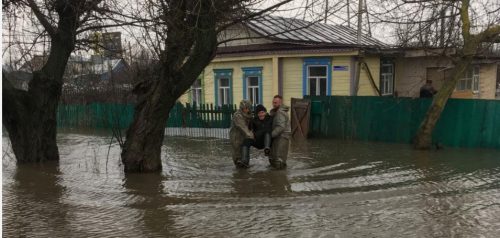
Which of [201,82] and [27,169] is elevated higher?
[201,82]

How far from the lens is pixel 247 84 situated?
796 inches

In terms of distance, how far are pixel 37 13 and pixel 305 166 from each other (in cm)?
590

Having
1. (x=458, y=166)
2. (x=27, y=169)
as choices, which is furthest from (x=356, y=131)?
(x=27, y=169)

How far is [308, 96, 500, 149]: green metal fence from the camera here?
11.6 metres

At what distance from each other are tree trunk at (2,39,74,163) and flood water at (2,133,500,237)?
432mm

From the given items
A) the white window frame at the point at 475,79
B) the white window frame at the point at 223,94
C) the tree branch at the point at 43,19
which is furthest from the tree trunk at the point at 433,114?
the white window frame at the point at 475,79

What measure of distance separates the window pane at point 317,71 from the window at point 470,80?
24.8 feet

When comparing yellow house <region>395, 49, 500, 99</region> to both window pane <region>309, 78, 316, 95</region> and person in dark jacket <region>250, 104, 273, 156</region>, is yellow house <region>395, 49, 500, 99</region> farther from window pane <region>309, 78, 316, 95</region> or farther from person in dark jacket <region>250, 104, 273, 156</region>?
person in dark jacket <region>250, 104, 273, 156</region>

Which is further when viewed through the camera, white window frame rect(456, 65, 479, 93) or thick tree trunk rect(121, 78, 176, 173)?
white window frame rect(456, 65, 479, 93)

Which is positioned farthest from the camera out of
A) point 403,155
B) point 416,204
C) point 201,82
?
point 201,82

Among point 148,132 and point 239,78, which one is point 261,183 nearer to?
point 148,132

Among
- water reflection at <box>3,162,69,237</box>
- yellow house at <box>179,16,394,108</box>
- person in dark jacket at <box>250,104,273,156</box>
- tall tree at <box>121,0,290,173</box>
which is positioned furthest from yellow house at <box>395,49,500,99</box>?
water reflection at <box>3,162,69,237</box>

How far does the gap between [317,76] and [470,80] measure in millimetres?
8433

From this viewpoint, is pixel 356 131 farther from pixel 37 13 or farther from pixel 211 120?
pixel 37 13
